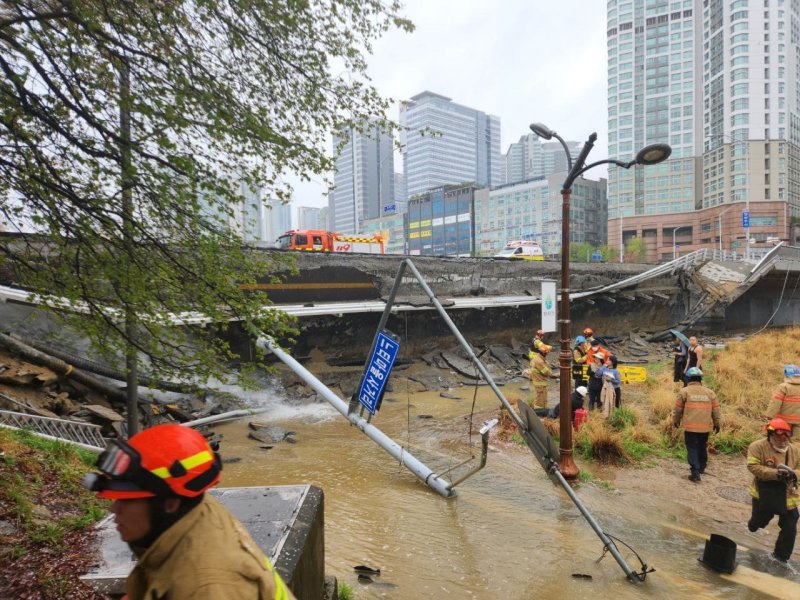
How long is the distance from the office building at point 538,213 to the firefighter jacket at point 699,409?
78154mm

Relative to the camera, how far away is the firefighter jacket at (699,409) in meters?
7.69

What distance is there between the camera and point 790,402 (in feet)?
24.7

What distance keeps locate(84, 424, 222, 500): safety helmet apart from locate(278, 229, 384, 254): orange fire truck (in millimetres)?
23222

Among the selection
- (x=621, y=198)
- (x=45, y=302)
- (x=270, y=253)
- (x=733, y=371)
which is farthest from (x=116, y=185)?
(x=621, y=198)

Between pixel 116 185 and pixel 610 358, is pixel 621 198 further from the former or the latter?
pixel 116 185

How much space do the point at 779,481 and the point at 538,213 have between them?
292ft

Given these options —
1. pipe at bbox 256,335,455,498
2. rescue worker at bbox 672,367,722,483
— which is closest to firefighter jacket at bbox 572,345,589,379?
rescue worker at bbox 672,367,722,483

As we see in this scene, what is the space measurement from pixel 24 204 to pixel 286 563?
374 cm

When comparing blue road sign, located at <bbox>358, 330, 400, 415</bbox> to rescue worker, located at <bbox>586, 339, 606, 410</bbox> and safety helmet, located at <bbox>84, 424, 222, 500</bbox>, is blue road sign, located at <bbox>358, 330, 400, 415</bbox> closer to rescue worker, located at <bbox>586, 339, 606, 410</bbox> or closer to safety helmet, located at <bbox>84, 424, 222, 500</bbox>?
→ safety helmet, located at <bbox>84, 424, 222, 500</bbox>

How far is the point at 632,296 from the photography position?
27.5 m

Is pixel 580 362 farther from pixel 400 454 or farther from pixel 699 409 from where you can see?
pixel 400 454

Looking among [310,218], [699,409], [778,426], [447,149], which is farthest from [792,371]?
[310,218]

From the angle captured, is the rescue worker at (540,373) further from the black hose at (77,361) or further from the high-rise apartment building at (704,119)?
the high-rise apartment building at (704,119)

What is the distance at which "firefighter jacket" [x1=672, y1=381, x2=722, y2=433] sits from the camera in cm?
769
